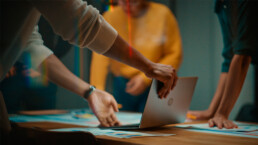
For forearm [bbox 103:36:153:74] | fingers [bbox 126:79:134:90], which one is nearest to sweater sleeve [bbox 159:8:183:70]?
fingers [bbox 126:79:134:90]

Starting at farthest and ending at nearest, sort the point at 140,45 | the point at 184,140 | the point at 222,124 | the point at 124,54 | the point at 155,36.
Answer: the point at 155,36 < the point at 140,45 < the point at 222,124 < the point at 124,54 < the point at 184,140

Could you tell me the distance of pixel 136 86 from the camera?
1.46m

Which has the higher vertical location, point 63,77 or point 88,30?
point 88,30

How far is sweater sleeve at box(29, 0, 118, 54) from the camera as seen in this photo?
675mm

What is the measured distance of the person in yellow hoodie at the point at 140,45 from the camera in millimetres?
1300

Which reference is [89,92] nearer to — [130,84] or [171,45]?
[130,84]

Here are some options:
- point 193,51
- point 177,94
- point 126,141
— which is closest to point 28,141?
point 126,141

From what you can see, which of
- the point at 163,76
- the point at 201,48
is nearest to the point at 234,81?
the point at 163,76

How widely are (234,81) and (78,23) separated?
0.63 metres

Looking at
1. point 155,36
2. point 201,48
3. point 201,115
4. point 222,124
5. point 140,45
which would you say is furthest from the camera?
point 201,48

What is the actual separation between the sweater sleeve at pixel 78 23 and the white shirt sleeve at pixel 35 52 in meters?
0.11

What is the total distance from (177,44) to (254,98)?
0.71 m

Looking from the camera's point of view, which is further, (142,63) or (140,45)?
(140,45)

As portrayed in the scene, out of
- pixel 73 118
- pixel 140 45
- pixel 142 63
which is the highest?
pixel 140 45
